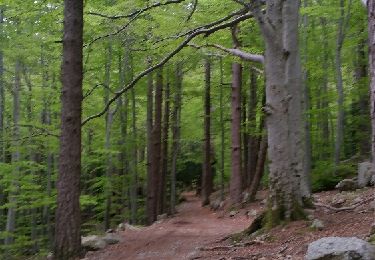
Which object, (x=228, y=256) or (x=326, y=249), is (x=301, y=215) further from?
(x=326, y=249)

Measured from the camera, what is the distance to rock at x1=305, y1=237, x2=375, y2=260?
11.5 ft

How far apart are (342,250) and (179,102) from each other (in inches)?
579

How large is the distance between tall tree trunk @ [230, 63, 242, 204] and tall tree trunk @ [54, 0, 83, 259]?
7832 millimetres

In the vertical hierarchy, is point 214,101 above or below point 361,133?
above

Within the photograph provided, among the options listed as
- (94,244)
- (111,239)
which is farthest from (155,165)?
(94,244)

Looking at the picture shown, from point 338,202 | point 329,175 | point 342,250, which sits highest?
point 329,175

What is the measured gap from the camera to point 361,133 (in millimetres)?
15156

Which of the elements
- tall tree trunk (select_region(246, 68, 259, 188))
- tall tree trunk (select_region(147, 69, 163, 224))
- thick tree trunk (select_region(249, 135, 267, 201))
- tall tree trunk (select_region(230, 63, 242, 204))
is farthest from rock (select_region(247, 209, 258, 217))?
tall tree trunk (select_region(246, 68, 259, 188))

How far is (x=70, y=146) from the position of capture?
7352 mm

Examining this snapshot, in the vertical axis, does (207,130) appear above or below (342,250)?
above

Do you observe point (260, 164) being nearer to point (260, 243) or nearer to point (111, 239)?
point (111, 239)

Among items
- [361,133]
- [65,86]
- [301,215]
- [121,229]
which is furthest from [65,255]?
[361,133]

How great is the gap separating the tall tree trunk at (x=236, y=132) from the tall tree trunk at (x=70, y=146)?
25.7ft

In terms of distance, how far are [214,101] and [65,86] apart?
14.3 meters
